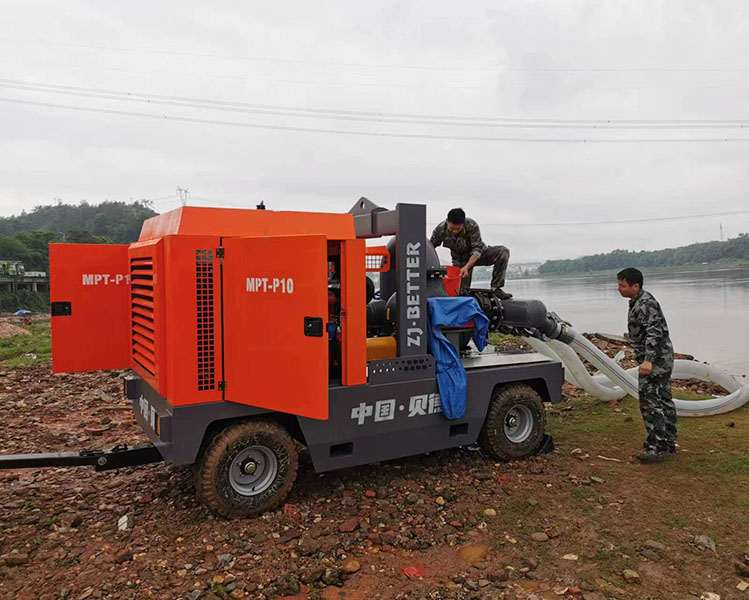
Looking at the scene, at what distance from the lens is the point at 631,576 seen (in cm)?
345

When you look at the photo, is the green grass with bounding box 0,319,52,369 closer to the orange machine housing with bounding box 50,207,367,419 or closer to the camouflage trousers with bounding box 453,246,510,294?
the orange machine housing with bounding box 50,207,367,419

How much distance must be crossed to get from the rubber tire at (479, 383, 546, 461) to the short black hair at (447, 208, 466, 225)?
1.78 m

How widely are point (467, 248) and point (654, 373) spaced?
7.29 feet

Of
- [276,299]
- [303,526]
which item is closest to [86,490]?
[303,526]

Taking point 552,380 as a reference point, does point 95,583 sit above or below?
below

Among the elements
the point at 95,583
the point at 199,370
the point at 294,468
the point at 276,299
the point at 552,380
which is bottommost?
the point at 95,583

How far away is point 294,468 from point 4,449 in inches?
143

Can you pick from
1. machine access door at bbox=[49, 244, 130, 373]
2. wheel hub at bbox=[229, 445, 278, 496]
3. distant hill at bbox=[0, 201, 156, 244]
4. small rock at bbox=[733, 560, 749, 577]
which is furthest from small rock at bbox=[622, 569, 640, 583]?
distant hill at bbox=[0, 201, 156, 244]

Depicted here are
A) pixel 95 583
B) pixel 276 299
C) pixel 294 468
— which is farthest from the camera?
pixel 294 468

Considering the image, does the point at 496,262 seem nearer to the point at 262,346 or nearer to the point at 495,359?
the point at 495,359

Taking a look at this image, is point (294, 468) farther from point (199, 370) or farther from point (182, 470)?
point (182, 470)

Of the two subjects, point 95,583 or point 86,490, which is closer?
point 95,583

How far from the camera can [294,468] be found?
438cm

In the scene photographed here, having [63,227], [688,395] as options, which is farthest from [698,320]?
[63,227]
